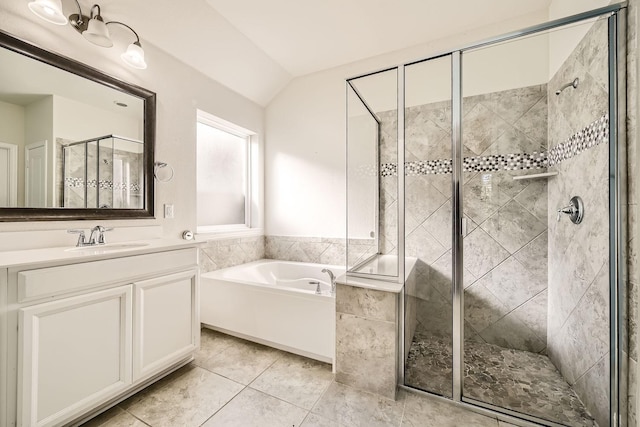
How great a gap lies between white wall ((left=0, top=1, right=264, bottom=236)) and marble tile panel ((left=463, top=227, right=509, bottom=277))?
2222 millimetres

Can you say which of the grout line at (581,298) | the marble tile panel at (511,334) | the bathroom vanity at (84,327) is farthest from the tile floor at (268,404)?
the grout line at (581,298)

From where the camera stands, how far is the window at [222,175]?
2537 mm

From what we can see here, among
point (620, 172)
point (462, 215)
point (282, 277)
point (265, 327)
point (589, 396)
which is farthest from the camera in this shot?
point (282, 277)

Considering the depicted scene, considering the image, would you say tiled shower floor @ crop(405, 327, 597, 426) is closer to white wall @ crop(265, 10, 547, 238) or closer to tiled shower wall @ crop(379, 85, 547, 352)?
tiled shower wall @ crop(379, 85, 547, 352)

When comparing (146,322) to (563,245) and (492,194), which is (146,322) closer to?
(492,194)

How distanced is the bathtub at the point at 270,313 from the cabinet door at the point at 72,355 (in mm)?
801

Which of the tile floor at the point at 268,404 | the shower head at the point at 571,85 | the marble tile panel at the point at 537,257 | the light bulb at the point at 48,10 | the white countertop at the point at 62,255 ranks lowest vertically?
the tile floor at the point at 268,404

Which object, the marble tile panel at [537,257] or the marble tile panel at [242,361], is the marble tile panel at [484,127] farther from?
the marble tile panel at [242,361]

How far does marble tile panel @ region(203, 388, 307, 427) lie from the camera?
127 centimetres

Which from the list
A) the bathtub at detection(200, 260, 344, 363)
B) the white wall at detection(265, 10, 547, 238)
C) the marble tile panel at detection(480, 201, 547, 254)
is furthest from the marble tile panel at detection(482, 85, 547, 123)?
the bathtub at detection(200, 260, 344, 363)

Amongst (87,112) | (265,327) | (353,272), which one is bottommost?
(265,327)

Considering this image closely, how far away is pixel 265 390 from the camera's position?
1.51 meters

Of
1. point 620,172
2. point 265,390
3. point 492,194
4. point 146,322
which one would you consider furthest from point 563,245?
point 146,322

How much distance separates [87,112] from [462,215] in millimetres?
2387
